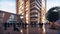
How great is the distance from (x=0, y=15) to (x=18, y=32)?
776 mm

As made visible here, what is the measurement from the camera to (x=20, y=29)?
3.01m

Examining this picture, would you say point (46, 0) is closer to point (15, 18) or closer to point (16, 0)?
point (16, 0)

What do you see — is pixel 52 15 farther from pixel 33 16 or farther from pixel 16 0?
pixel 33 16

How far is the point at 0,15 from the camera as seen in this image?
7.52ft

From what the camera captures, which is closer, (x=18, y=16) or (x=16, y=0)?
(x=18, y=16)

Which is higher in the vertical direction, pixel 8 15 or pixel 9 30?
pixel 8 15

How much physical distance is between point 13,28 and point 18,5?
501 mm

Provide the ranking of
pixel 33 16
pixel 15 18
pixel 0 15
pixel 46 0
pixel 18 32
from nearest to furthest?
pixel 0 15
pixel 15 18
pixel 18 32
pixel 46 0
pixel 33 16

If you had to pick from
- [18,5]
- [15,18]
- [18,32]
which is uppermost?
[18,5]

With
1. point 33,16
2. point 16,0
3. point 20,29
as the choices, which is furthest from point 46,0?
point 33,16

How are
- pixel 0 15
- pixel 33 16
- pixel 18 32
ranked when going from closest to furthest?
pixel 0 15, pixel 18 32, pixel 33 16

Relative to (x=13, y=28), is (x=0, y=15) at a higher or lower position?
higher

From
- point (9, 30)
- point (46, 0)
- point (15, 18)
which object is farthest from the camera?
point (46, 0)

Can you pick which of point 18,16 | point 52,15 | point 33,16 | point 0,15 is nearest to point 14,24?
point 18,16
